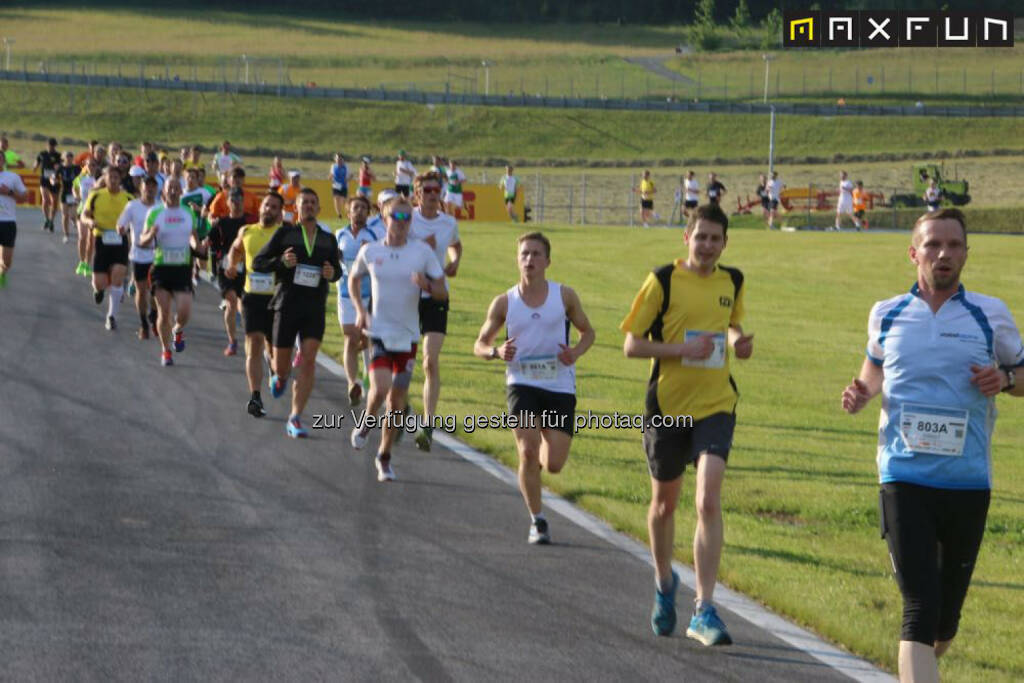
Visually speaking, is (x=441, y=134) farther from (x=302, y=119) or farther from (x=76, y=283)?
(x=76, y=283)

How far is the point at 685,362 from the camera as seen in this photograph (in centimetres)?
769

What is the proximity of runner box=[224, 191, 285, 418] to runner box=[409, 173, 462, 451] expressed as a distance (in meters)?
1.27

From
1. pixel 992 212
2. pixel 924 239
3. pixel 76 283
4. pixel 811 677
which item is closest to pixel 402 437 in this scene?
pixel 811 677

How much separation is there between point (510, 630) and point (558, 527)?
2567mm

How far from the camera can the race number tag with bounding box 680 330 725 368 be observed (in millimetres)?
7668

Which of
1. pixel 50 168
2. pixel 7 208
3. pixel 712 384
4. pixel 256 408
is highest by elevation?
pixel 50 168

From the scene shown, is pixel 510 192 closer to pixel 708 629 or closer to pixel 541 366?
pixel 541 366

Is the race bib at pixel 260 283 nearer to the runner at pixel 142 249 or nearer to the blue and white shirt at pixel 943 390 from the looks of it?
the runner at pixel 142 249

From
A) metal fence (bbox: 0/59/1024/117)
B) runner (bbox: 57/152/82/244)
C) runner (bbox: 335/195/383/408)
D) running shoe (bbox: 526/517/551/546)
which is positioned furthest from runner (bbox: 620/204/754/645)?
metal fence (bbox: 0/59/1024/117)

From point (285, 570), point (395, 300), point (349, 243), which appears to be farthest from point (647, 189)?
point (285, 570)

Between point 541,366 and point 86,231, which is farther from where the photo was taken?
point 86,231

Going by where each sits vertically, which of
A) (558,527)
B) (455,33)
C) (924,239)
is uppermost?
(455,33)

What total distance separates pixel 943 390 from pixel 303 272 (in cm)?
812

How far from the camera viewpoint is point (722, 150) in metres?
96.4
